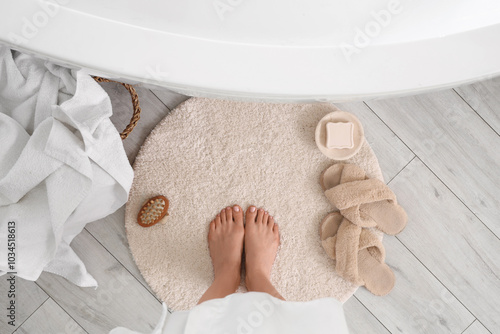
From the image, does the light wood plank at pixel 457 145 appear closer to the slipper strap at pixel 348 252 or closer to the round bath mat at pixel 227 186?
the round bath mat at pixel 227 186

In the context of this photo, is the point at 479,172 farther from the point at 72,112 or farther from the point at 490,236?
the point at 72,112

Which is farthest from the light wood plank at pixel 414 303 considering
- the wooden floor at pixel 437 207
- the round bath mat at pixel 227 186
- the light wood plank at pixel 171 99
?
the light wood plank at pixel 171 99

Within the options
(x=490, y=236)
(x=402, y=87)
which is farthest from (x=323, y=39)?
(x=490, y=236)

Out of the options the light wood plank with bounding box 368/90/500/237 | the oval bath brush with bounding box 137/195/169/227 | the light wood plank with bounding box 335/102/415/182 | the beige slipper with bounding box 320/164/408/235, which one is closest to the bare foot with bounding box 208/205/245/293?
the oval bath brush with bounding box 137/195/169/227

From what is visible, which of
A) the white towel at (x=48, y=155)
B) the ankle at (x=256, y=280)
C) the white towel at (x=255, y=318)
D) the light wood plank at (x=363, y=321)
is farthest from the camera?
the light wood plank at (x=363, y=321)

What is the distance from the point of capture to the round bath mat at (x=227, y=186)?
1.20 meters

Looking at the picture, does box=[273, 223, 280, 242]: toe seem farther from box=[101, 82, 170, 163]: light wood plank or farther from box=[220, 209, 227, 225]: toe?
box=[101, 82, 170, 163]: light wood plank

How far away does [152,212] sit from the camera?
117 centimetres

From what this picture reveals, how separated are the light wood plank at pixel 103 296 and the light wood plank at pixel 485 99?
1.03 metres

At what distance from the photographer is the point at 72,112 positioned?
93 cm

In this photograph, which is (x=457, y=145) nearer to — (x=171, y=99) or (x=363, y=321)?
(x=363, y=321)

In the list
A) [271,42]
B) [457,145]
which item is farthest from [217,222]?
[457,145]

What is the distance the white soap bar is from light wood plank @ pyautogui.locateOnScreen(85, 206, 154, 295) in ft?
1.93

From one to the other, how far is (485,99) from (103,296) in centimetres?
118
